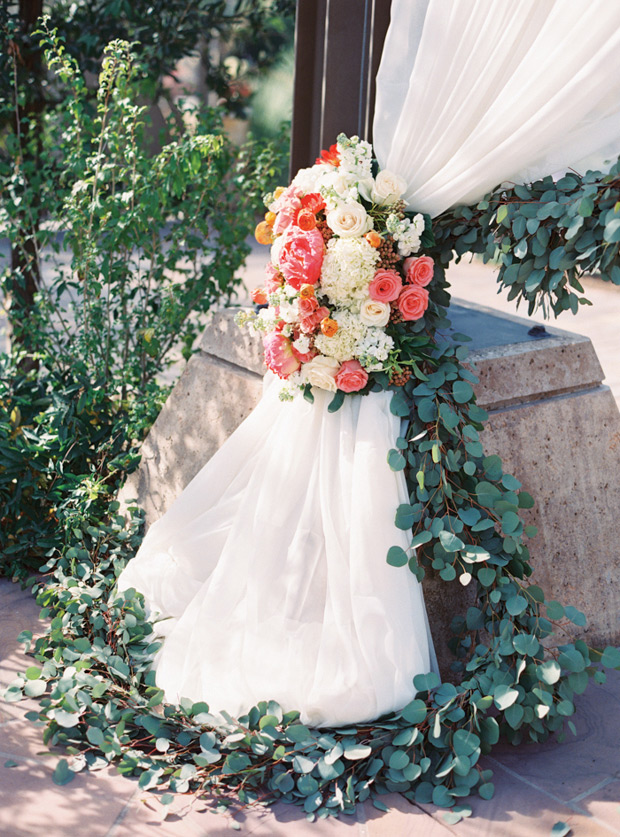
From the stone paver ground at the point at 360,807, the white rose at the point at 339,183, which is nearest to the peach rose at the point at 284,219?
the white rose at the point at 339,183

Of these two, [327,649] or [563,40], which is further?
[327,649]

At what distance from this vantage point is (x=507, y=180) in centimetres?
258

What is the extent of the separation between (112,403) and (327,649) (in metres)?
1.88

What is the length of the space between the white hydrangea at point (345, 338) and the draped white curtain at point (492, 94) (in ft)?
1.27

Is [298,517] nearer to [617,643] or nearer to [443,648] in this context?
[443,648]

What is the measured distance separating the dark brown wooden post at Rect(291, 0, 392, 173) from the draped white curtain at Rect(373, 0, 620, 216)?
2.01 feet

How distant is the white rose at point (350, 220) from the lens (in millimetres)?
2668

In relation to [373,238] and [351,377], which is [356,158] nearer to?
[373,238]

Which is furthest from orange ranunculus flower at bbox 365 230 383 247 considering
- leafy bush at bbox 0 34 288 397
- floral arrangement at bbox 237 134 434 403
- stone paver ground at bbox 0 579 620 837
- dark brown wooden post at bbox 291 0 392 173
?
stone paver ground at bbox 0 579 620 837

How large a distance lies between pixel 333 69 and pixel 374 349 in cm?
128

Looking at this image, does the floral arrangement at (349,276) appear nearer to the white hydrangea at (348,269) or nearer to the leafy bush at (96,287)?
the white hydrangea at (348,269)

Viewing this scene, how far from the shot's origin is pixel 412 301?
8.86 ft

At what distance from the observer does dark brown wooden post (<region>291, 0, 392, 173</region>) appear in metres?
3.29

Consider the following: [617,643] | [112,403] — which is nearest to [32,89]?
[112,403]
